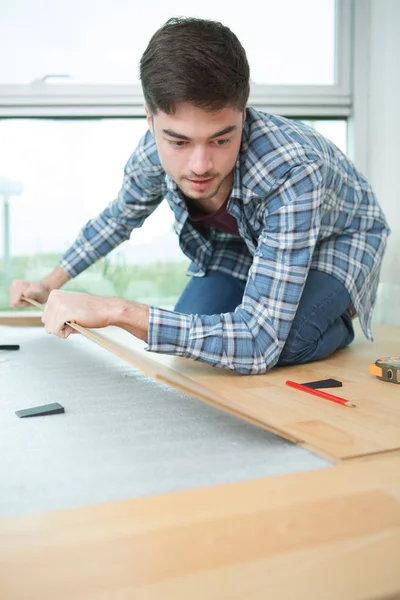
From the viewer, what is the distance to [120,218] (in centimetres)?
217

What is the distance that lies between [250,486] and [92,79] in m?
2.51

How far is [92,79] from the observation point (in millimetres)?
3008

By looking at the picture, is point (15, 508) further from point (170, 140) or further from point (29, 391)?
point (170, 140)

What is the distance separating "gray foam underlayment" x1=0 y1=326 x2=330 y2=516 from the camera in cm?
→ 91

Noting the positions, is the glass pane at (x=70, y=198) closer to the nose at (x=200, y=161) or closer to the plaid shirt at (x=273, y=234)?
the plaid shirt at (x=273, y=234)

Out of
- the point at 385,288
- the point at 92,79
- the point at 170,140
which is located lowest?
the point at 385,288

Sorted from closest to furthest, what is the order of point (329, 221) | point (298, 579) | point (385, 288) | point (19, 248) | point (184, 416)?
point (298, 579)
point (184, 416)
point (329, 221)
point (385, 288)
point (19, 248)

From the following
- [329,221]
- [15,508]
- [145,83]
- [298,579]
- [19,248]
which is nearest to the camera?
[298,579]

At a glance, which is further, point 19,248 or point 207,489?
point 19,248

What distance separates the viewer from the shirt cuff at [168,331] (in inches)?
56.2

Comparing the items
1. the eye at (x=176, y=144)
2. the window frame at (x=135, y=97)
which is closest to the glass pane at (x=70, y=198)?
the window frame at (x=135, y=97)

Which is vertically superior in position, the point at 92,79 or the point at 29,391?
the point at 92,79

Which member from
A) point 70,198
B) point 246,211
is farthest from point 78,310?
point 70,198

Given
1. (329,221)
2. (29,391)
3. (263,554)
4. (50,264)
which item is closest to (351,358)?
(329,221)
